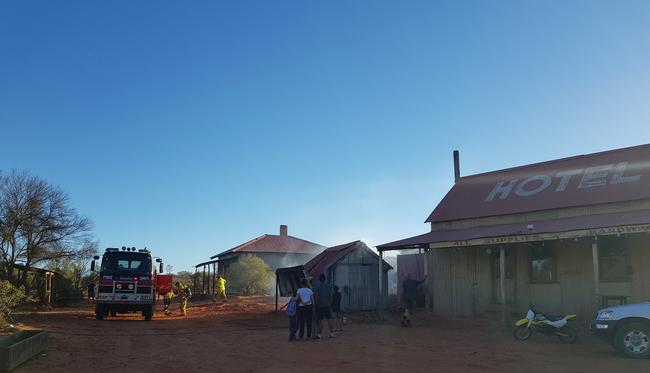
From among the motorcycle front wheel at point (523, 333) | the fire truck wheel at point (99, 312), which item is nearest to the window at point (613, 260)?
the motorcycle front wheel at point (523, 333)

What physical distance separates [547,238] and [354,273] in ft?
38.4

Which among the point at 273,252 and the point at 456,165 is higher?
the point at 456,165

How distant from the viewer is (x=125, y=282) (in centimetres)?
2169

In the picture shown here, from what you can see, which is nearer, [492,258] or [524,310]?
[524,310]

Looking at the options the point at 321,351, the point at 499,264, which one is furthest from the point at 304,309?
the point at 499,264

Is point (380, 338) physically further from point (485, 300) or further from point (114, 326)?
point (114, 326)

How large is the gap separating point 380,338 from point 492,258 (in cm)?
638

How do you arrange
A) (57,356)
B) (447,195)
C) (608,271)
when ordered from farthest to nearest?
1. (447,195)
2. (608,271)
3. (57,356)

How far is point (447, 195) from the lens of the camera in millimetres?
22875

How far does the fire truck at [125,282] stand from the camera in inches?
850

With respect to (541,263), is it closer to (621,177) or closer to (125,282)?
(621,177)

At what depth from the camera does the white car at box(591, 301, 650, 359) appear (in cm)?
1092

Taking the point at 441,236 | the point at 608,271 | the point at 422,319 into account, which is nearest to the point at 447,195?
the point at 441,236

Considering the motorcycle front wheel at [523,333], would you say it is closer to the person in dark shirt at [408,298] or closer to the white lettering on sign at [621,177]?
the person in dark shirt at [408,298]
